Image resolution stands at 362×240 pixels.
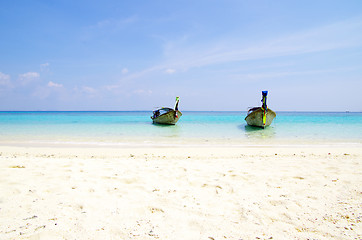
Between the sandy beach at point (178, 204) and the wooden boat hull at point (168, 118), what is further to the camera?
the wooden boat hull at point (168, 118)

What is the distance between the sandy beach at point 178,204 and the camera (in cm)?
259

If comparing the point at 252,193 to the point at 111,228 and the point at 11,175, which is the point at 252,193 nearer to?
the point at 111,228

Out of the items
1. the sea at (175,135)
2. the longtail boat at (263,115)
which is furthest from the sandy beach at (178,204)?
the longtail boat at (263,115)

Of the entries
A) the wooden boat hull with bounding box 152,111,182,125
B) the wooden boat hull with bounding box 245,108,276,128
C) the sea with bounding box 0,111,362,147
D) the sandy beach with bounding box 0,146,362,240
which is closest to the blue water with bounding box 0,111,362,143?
the sea with bounding box 0,111,362,147

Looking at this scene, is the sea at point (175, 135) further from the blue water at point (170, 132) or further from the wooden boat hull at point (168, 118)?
the wooden boat hull at point (168, 118)

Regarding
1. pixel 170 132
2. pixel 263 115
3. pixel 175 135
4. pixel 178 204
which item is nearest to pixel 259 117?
pixel 263 115

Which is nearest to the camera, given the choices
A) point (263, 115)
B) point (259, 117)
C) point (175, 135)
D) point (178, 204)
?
point (178, 204)

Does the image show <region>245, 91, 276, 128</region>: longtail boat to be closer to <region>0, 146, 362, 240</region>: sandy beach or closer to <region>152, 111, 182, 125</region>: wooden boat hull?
<region>152, 111, 182, 125</region>: wooden boat hull

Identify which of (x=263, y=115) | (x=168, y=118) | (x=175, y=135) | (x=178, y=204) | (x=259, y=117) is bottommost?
(x=175, y=135)

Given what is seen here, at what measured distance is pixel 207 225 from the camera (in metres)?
2.75

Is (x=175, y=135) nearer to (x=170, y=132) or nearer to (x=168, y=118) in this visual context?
(x=170, y=132)

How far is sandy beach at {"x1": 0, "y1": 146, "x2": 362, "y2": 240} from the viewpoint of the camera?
2.59 meters

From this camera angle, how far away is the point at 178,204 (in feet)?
11.1

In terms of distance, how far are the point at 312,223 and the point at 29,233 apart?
11.8ft
